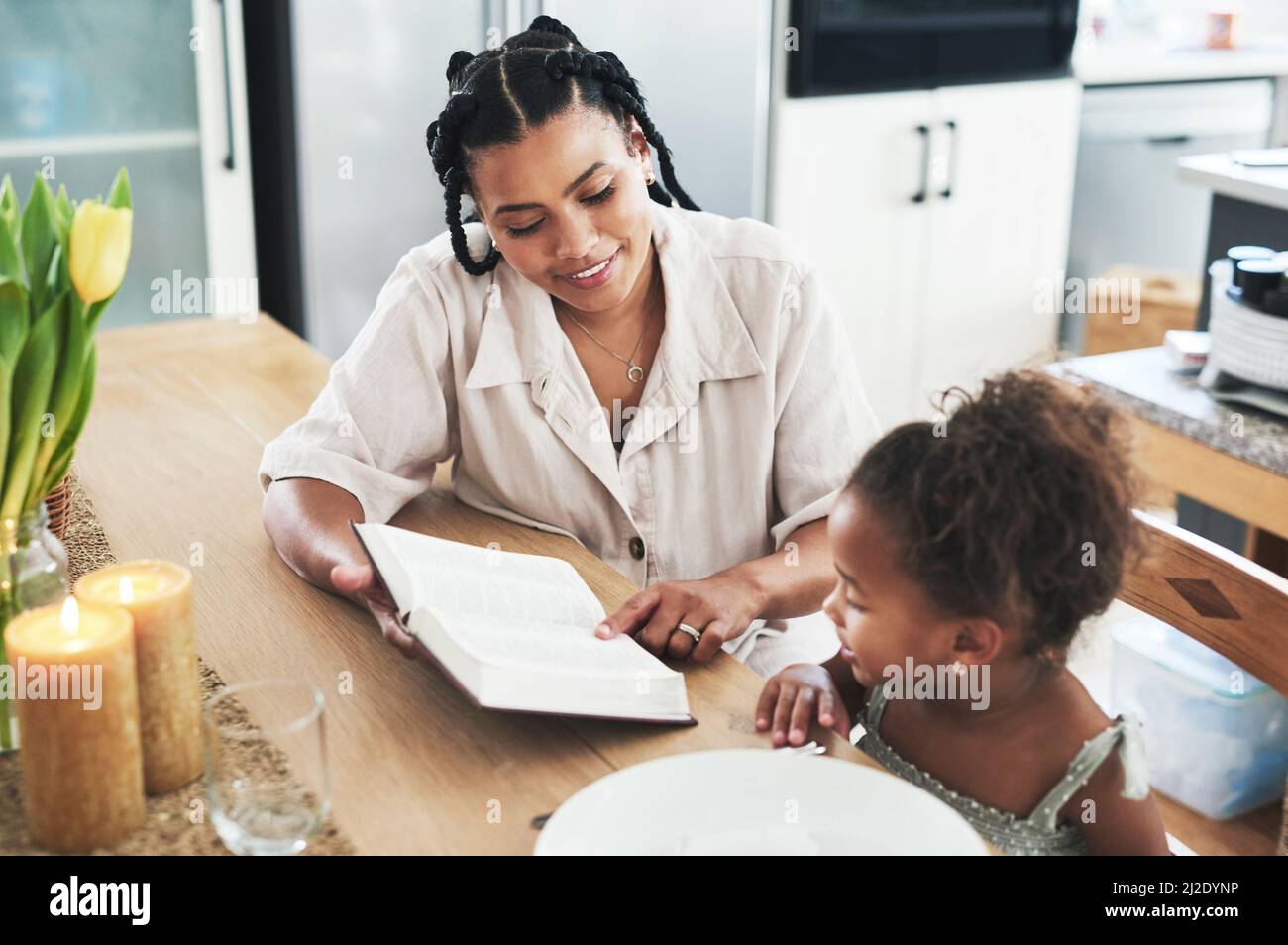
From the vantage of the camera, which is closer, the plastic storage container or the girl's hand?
the girl's hand

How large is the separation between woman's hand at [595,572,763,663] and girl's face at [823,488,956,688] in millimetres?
128

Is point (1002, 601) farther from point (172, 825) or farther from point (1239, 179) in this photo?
point (1239, 179)

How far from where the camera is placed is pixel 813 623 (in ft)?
5.14

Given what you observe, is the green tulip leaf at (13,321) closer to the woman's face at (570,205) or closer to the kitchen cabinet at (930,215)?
the woman's face at (570,205)

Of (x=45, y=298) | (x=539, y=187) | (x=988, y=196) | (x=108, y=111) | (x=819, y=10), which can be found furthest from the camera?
(x=988, y=196)

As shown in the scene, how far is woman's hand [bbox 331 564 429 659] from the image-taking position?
107 centimetres

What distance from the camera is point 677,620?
1174 millimetres

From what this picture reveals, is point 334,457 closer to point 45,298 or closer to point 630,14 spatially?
point 45,298

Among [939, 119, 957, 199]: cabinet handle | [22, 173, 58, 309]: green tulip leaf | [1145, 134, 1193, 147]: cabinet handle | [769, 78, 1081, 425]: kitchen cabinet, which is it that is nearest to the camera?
[22, 173, 58, 309]: green tulip leaf

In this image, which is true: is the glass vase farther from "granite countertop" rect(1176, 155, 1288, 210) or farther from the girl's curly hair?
"granite countertop" rect(1176, 155, 1288, 210)

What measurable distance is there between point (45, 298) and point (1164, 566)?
3.01 feet

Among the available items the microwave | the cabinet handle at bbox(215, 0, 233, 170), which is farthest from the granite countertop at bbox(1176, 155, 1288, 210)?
the cabinet handle at bbox(215, 0, 233, 170)

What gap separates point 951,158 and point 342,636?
2.58m
